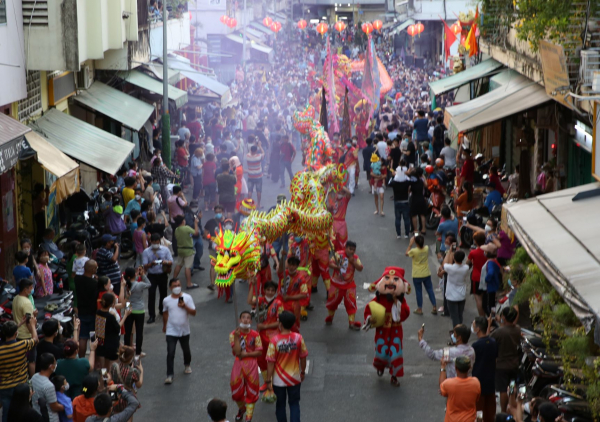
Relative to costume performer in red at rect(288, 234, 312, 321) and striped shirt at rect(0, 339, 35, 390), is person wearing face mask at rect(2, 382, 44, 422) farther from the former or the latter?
costume performer in red at rect(288, 234, 312, 321)

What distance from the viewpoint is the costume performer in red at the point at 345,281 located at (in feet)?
40.9

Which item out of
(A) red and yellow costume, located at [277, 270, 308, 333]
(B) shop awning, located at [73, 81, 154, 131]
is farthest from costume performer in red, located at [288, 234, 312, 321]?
(B) shop awning, located at [73, 81, 154, 131]

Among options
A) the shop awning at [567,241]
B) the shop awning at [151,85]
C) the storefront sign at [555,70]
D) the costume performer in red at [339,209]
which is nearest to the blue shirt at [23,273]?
the costume performer in red at [339,209]

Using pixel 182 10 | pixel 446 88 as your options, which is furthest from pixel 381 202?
pixel 182 10

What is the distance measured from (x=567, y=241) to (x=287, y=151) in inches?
577

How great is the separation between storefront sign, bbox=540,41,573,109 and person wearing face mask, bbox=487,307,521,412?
13.6 ft

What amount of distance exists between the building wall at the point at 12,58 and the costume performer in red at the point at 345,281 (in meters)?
5.63

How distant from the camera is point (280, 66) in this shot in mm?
57438

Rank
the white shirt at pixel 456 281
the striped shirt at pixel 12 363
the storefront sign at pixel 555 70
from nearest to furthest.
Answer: the striped shirt at pixel 12 363
the white shirt at pixel 456 281
the storefront sign at pixel 555 70

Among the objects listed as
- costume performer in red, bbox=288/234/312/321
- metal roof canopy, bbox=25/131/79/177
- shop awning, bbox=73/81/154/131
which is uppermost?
metal roof canopy, bbox=25/131/79/177

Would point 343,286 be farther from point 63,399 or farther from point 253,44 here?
point 253,44

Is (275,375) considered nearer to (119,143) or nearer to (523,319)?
(523,319)

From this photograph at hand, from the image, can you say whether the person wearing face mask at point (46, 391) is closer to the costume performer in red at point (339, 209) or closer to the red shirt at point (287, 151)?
the costume performer in red at point (339, 209)

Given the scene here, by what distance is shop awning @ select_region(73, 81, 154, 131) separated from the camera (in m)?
19.7
